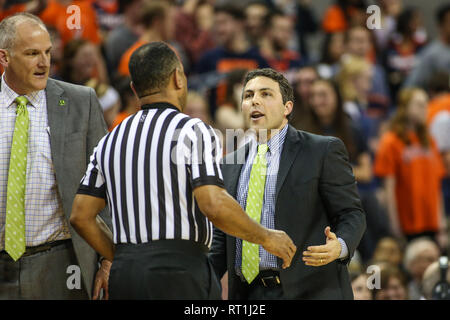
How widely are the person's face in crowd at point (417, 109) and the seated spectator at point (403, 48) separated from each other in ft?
7.52

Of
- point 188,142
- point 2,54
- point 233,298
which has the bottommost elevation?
point 233,298

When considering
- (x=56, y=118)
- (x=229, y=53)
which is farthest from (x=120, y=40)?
(x=56, y=118)

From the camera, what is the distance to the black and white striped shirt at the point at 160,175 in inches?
132

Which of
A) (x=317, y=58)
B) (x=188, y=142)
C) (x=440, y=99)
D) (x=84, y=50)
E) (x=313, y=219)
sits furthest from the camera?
(x=317, y=58)

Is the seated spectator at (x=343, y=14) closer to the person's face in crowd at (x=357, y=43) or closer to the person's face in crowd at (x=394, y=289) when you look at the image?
the person's face in crowd at (x=357, y=43)

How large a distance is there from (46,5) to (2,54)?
353 cm

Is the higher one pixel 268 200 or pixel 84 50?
pixel 84 50

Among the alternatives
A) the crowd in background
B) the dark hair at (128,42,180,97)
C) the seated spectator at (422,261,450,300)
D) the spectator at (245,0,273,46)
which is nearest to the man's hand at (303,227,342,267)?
the dark hair at (128,42,180,97)

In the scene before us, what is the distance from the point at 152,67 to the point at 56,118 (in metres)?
0.76

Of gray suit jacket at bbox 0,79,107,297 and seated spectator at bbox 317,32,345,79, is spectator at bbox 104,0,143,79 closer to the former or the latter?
seated spectator at bbox 317,32,345,79

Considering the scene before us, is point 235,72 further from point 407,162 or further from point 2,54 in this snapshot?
point 2,54

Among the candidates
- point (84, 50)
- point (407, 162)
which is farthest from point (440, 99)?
point (84, 50)

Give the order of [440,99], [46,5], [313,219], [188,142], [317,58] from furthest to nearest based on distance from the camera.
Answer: [317,58]
[440,99]
[46,5]
[313,219]
[188,142]

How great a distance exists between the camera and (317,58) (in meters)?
10.2
